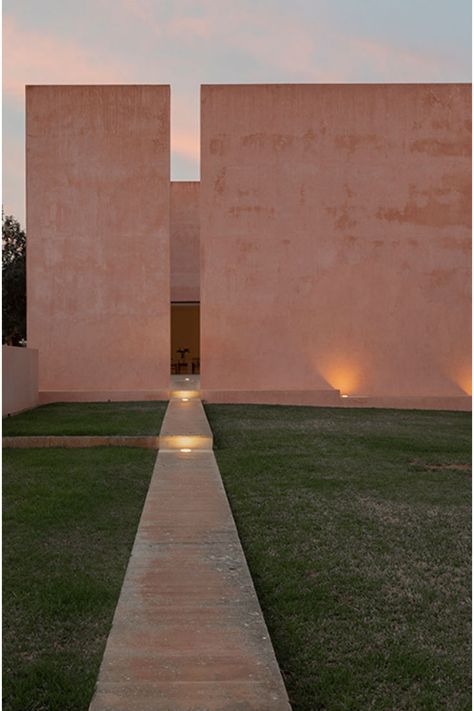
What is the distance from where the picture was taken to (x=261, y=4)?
1820 cm

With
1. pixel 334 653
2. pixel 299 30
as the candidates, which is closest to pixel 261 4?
pixel 299 30

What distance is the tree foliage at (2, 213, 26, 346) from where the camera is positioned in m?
23.2

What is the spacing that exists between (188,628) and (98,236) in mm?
14667

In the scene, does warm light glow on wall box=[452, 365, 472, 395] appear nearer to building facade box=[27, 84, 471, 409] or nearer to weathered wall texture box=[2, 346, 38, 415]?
building facade box=[27, 84, 471, 409]

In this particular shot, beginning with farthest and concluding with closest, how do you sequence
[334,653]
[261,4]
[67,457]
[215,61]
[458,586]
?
[215,61] → [261,4] → [67,457] → [458,586] → [334,653]

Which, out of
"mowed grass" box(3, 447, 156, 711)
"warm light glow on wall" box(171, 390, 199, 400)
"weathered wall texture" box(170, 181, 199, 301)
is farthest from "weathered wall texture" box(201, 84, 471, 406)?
"mowed grass" box(3, 447, 156, 711)

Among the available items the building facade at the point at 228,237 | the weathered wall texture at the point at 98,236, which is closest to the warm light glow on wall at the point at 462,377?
the building facade at the point at 228,237

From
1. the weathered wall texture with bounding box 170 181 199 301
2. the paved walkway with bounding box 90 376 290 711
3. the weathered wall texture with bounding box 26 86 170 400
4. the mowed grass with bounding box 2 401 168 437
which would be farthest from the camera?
the weathered wall texture with bounding box 170 181 199 301

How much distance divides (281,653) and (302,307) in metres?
14.1

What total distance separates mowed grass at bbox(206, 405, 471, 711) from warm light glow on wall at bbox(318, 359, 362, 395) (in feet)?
25.1

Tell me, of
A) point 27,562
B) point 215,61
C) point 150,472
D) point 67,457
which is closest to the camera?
point 27,562

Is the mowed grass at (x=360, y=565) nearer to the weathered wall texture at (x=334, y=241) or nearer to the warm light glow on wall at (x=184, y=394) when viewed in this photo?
Answer: the warm light glow on wall at (x=184, y=394)

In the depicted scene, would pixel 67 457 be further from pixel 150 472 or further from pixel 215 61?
pixel 215 61

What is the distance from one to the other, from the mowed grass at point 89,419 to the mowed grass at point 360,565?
1871 mm
